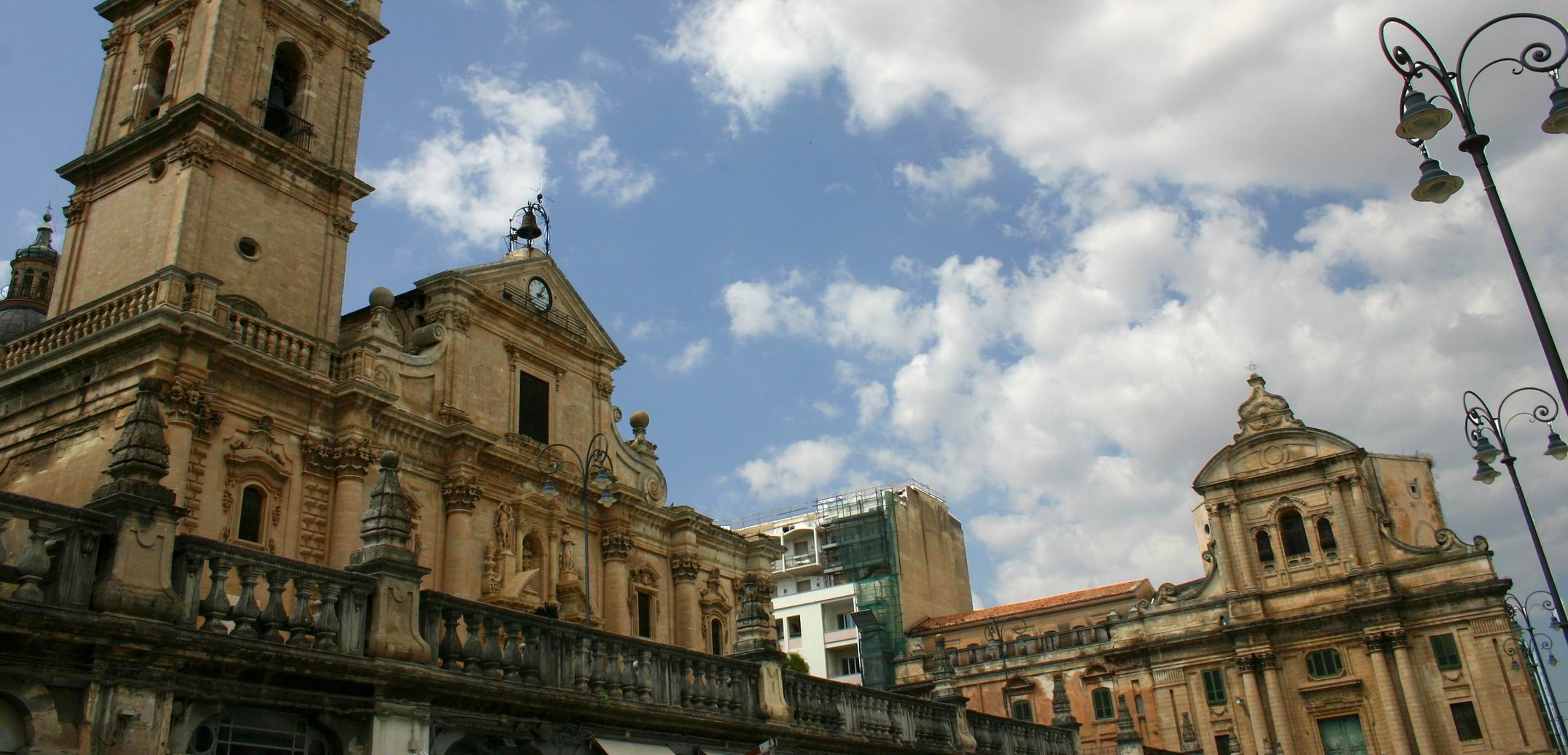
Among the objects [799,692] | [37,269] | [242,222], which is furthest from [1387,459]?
[37,269]

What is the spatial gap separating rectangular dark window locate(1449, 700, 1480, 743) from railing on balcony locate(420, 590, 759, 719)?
1544 inches

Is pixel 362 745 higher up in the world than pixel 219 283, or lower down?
lower down

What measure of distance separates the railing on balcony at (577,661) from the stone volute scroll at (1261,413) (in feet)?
138

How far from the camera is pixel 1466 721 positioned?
1697 inches

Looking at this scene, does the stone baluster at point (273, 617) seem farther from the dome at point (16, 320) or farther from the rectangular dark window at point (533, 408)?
the dome at point (16, 320)

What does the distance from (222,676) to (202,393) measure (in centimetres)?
1473

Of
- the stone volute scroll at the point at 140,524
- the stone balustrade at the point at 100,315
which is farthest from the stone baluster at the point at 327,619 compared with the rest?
the stone balustrade at the point at 100,315

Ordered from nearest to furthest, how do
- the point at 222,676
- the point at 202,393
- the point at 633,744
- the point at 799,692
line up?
the point at 222,676 → the point at 633,744 → the point at 799,692 → the point at 202,393

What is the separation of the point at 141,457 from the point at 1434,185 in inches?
487

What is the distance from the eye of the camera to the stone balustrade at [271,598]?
884cm

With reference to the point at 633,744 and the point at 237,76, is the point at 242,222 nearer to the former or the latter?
the point at 237,76

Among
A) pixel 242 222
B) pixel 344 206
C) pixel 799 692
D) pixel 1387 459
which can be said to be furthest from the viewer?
pixel 1387 459

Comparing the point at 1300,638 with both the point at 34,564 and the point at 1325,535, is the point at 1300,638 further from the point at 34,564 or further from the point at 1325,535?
the point at 34,564

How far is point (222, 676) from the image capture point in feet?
28.6
